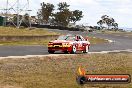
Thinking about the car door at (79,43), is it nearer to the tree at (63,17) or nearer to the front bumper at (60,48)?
the front bumper at (60,48)

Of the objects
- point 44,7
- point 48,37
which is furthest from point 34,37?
point 44,7

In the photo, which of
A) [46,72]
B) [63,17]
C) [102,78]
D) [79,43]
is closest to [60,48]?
[79,43]

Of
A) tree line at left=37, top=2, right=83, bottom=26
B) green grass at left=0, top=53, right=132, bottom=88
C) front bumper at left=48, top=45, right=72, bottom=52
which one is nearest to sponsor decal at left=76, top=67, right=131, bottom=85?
green grass at left=0, top=53, right=132, bottom=88

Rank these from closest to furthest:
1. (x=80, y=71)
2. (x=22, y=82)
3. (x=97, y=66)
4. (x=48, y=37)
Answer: (x=80, y=71) < (x=22, y=82) < (x=97, y=66) < (x=48, y=37)

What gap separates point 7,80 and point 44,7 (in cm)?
13499

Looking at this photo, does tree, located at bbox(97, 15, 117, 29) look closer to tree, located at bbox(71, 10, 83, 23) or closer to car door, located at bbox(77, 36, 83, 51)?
tree, located at bbox(71, 10, 83, 23)

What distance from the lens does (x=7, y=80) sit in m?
14.5

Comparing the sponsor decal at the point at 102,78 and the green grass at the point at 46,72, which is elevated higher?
the sponsor decal at the point at 102,78

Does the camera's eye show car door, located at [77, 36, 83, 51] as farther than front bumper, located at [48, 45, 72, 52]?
Yes

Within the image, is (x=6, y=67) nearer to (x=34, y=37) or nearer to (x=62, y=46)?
(x=62, y=46)

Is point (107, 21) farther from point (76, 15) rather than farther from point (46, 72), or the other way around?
point (46, 72)

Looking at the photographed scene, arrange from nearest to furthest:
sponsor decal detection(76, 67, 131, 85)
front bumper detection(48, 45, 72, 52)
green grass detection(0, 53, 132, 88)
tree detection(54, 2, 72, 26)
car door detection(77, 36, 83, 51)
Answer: sponsor decal detection(76, 67, 131, 85) < green grass detection(0, 53, 132, 88) < front bumper detection(48, 45, 72, 52) < car door detection(77, 36, 83, 51) < tree detection(54, 2, 72, 26)

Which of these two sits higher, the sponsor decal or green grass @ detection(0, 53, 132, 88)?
the sponsor decal

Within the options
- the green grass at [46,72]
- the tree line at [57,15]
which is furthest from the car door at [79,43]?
the tree line at [57,15]
